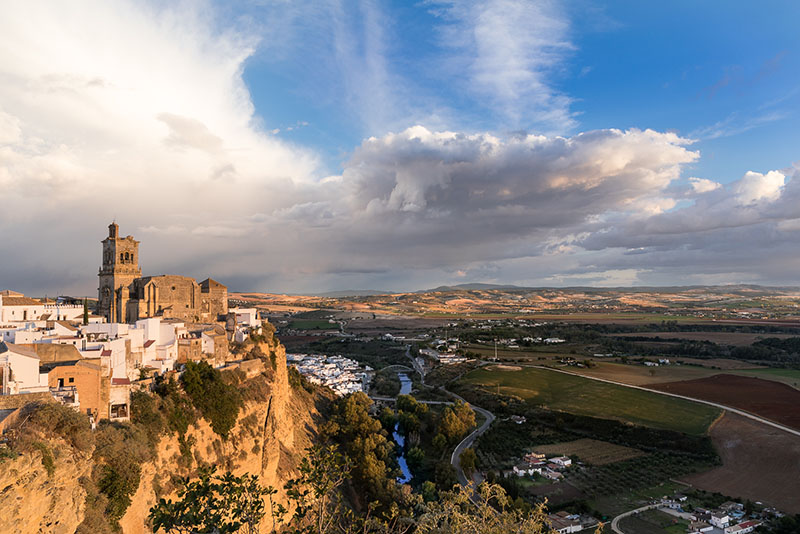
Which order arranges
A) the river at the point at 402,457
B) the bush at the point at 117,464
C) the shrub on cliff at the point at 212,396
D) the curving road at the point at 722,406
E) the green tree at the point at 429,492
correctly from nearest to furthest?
the bush at the point at 117,464 < the shrub on cliff at the point at 212,396 < the green tree at the point at 429,492 < the river at the point at 402,457 < the curving road at the point at 722,406

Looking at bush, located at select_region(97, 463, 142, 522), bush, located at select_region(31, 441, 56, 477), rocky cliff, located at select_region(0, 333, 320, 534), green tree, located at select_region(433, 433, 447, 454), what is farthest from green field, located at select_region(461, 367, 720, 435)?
bush, located at select_region(31, 441, 56, 477)

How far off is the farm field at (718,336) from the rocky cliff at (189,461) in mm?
100079

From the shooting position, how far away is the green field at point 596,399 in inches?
1944

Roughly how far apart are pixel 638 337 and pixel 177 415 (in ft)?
384

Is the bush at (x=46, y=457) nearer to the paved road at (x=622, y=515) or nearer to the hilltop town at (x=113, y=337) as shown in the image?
the hilltop town at (x=113, y=337)

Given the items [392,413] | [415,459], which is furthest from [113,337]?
[392,413]

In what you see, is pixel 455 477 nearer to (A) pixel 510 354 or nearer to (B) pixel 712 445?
(B) pixel 712 445

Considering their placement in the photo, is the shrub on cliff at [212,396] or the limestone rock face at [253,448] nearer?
the limestone rock face at [253,448]

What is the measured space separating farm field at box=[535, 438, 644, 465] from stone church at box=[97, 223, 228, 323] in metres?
35.4

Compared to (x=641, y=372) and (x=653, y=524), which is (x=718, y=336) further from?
(x=653, y=524)

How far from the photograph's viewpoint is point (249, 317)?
1777 inches

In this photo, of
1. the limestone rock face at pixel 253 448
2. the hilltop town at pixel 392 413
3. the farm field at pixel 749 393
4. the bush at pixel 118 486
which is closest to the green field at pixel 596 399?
the hilltop town at pixel 392 413

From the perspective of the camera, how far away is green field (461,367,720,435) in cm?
4938

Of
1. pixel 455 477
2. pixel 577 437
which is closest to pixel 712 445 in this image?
pixel 577 437
